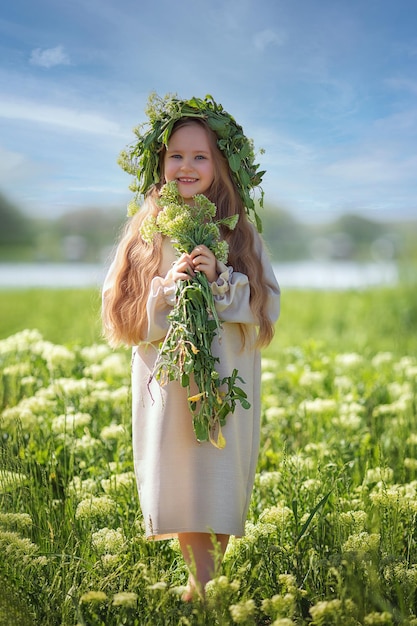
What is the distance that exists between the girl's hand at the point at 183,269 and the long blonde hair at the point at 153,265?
0.18m

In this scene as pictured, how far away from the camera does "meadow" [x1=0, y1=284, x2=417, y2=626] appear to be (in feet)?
7.52

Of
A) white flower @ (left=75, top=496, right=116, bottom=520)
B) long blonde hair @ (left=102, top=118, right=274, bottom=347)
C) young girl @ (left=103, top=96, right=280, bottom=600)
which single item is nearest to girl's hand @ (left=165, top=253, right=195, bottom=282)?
young girl @ (left=103, top=96, right=280, bottom=600)

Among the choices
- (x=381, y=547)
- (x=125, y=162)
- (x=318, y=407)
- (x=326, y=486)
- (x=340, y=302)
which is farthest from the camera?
(x=340, y=302)

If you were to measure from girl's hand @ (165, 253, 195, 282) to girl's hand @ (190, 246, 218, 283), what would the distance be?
0.02 metres

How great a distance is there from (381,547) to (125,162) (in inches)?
64.0

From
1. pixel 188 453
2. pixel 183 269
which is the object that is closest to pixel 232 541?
pixel 188 453

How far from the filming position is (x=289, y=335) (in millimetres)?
8336

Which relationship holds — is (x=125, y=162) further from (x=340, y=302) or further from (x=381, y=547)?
(x=340, y=302)

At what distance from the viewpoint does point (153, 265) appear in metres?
2.80

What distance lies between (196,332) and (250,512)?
3.52 ft

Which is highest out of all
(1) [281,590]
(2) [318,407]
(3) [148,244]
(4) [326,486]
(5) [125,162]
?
(5) [125,162]

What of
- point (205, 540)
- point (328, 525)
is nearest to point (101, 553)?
point (205, 540)

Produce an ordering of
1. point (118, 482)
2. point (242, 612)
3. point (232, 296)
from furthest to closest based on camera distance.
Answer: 1. point (118, 482)
2. point (232, 296)
3. point (242, 612)

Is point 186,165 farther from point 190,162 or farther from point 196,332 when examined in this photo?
point 196,332
